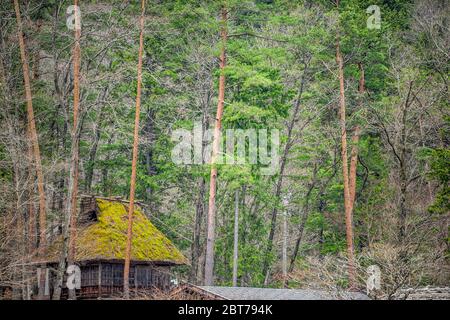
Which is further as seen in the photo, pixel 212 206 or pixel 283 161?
pixel 283 161

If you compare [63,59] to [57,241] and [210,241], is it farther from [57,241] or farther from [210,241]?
[210,241]

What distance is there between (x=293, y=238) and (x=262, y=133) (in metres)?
11.9

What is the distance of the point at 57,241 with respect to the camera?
109 ft

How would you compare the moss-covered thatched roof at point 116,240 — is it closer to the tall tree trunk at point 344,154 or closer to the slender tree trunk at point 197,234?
the slender tree trunk at point 197,234

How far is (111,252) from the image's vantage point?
31.8 meters

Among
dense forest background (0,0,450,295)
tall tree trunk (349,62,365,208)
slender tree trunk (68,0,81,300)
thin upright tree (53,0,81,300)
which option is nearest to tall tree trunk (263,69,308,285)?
dense forest background (0,0,450,295)

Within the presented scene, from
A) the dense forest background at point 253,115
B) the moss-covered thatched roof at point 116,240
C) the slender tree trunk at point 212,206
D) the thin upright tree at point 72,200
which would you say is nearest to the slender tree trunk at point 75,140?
the thin upright tree at point 72,200

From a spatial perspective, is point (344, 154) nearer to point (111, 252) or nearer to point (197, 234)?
point (197, 234)

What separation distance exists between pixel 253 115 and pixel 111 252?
9.76 meters

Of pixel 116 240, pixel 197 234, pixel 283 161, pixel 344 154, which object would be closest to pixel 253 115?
pixel 344 154

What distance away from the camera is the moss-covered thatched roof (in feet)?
105

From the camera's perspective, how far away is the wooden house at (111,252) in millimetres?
31969

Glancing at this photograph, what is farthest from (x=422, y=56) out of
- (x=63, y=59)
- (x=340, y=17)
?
(x=63, y=59)

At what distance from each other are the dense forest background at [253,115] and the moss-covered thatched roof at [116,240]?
6.50 ft
